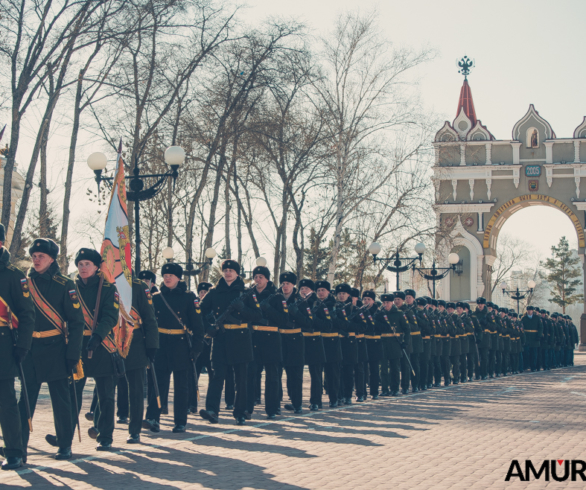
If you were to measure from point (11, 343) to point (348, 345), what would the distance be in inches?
318

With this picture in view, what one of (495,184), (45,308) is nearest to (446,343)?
(45,308)

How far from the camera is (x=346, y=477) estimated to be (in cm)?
767

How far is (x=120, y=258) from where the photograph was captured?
10320 millimetres

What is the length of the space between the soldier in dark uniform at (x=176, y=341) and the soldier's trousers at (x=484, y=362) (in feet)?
48.8

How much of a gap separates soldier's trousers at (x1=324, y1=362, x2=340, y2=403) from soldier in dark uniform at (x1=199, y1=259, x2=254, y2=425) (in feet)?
9.96

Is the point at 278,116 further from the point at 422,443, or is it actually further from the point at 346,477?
the point at 346,477

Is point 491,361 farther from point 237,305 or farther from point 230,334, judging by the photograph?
point 237,305

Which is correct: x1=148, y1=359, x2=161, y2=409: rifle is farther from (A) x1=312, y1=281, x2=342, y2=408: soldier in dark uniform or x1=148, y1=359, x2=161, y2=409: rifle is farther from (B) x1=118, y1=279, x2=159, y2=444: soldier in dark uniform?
(A) x1=312, y1=281, x2=342, y2=408: soldier in dark uniform

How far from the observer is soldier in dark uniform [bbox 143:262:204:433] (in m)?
10.5

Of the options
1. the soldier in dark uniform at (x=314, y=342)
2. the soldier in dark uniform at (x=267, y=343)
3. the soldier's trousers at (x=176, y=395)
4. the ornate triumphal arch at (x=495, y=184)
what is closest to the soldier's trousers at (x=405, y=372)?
the soldier in dark uniform at (x=314, y=342)

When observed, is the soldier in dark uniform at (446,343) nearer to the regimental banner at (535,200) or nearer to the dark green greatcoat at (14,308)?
the dark green greatcoat at (14,308)

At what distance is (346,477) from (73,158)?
16.0m

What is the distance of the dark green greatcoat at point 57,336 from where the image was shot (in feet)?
27.1

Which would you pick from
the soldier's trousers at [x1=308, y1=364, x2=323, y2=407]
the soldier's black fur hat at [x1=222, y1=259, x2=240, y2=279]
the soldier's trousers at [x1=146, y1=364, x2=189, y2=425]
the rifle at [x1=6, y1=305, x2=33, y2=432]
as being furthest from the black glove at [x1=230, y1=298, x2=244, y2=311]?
the rifle at [x1=6, y1=305, x2=33, y2=432]
